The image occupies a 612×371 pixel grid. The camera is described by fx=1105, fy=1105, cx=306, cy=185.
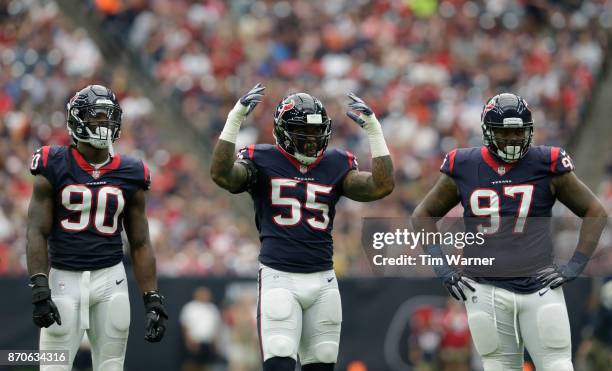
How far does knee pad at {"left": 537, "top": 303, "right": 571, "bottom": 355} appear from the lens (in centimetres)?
638

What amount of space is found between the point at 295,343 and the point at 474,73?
337 inches

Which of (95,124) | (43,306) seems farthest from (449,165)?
(43,306)

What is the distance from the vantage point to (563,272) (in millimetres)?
6543

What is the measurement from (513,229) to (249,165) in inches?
64.9

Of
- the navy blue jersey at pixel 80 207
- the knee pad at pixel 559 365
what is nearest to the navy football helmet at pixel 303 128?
the navy blue jersey at pixel 80 207

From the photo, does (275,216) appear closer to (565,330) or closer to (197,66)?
(565,330)

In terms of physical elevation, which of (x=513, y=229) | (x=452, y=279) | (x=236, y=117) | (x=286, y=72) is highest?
(x=286, y=72)

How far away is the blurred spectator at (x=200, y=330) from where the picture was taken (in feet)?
35.3

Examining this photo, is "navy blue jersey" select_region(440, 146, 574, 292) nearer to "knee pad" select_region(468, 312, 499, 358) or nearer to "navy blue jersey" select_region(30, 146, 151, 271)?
"knee pad" select_region(468, 312, 499, 358)

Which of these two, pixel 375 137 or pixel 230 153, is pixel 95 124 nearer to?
pixel 230 153

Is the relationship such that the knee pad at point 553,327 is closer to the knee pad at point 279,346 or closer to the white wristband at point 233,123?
the knee pad at point 279,346

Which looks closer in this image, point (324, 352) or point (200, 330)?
point (324, 352)

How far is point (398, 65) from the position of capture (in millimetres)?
14578

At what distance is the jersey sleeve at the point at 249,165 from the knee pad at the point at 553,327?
6.19 feet
